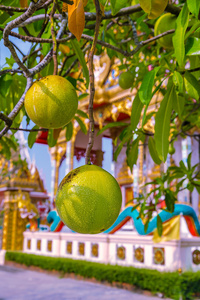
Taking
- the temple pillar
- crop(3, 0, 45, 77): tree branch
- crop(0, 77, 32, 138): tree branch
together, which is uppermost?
the temple pillar

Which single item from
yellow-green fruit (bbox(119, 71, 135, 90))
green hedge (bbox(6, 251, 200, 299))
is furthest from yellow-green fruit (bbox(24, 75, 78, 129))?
green hedge (bbox(6, 251, 200, 299))

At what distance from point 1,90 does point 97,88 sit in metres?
7.95

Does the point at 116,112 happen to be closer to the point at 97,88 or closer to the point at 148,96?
the point at 97,88

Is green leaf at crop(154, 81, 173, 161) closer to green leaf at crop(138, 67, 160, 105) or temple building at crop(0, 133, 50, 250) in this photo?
green leaf at crop(138, 67, 160, 105)

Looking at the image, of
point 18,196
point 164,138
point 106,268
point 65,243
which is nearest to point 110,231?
point 106,268

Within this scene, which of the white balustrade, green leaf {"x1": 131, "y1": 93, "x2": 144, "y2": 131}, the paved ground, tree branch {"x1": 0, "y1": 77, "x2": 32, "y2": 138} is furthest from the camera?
the white balustrade

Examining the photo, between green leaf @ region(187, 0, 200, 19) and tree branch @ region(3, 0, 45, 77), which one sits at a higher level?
green leaf @ region(187, 0, 200, 19)

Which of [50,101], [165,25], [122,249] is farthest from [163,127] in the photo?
[122,249]

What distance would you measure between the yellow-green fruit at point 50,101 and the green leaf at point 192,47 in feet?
1.23

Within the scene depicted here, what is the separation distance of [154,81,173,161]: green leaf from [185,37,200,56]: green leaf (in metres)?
0.12

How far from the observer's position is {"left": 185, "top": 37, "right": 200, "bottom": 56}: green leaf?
35.6 inches

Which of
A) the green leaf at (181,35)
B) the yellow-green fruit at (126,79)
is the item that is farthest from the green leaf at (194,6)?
the yellow-green fruit at (126,79)

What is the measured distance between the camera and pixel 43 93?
2.30 feet

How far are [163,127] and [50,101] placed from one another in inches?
13.8
